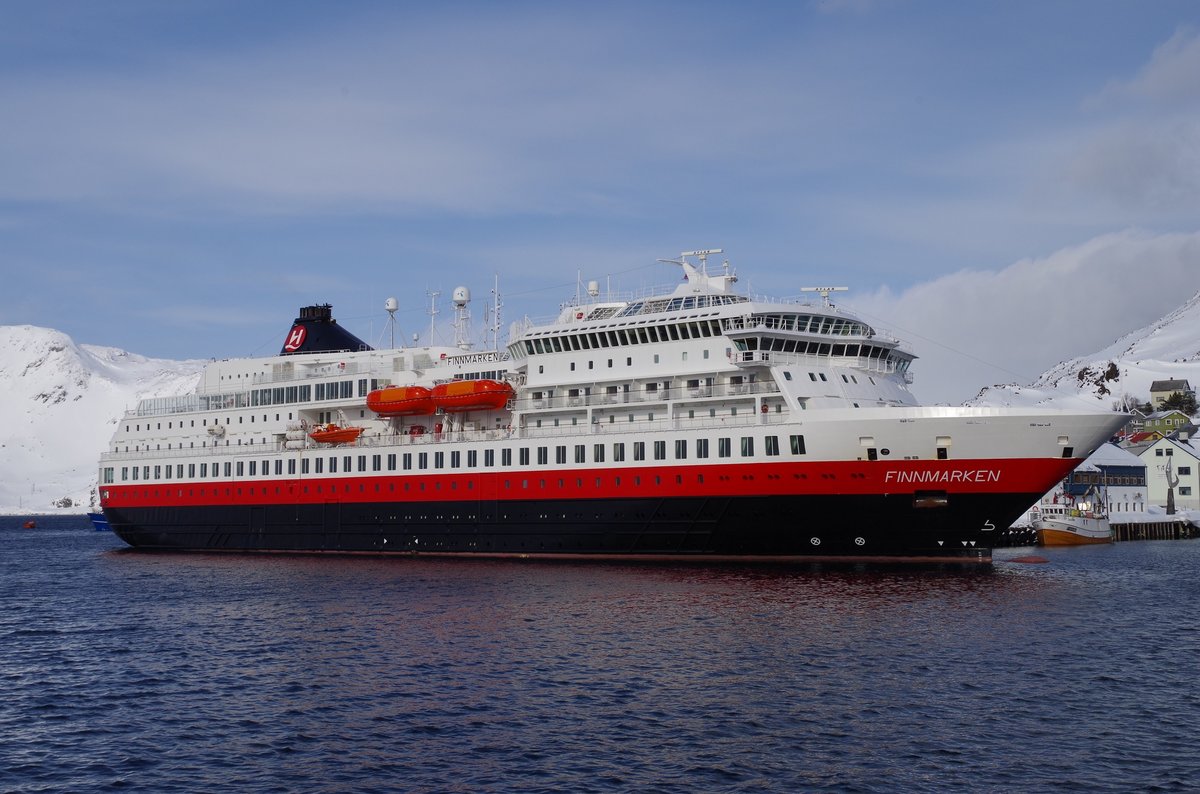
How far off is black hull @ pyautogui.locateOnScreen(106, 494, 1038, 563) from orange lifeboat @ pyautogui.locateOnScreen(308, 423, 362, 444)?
3240mm

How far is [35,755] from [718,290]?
109ft

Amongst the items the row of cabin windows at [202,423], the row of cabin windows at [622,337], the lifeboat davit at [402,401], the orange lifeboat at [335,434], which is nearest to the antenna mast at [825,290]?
the row of cabin windows at [622,337]

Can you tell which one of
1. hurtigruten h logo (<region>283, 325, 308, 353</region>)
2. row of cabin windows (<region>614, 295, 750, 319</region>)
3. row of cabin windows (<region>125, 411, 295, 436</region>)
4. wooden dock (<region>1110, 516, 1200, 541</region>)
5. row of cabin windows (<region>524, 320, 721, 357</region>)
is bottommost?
wooden dock (<region>1110, 516, 1200, 541</region>)

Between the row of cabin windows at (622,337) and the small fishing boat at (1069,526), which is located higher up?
the row of cabin windows at (622,337)

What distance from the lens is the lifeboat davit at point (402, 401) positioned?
169ft

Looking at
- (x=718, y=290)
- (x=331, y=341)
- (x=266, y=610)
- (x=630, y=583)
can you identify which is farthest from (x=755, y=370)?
(x=331, y=341)

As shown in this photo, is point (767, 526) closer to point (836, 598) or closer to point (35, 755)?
point (836, 598)

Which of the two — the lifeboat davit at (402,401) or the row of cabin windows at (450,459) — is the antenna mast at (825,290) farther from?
the lifeboat davit at (402,401)

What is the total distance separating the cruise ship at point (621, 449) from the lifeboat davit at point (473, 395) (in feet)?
0.34

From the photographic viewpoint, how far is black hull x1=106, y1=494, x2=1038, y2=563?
39875mm

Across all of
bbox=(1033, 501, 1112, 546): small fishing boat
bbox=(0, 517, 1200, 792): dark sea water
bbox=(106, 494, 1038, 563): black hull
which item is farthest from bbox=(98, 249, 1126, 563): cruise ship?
bbox=(1033, 501, 1112, 546): small fishing boat

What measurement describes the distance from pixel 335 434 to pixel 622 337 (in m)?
16.7

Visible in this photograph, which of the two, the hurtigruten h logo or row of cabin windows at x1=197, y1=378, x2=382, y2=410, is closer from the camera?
row of cabin windows at x1=197, y1=378, x2=382, y2=410

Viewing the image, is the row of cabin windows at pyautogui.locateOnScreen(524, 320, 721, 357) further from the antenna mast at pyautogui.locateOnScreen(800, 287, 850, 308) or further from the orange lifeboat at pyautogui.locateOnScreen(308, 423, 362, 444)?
the orange lifeboat at pyautogui.locateOnScreen(308, 423, 362, 444)
